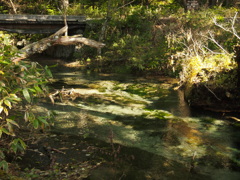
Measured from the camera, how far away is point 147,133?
22.0 feet

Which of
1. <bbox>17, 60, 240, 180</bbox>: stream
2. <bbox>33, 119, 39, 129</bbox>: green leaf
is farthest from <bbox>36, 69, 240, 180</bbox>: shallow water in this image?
<bbox>33, 119, 39, 129</bbox>: green leaf

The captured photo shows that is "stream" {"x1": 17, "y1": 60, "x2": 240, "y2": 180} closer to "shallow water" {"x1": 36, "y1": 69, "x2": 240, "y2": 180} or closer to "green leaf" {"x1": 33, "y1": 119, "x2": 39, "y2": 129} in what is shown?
"shallow water" {"x1": 36, "y1": 69, "x2": 240, "y2": 180}

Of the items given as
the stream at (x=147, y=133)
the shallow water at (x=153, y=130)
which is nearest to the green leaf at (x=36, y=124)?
the shallow water at (x=153, y=130)

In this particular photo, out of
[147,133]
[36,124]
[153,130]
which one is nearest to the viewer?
[36,124]

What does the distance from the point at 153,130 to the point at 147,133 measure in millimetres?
257

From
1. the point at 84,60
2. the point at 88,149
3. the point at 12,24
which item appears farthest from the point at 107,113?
the point at 12,24

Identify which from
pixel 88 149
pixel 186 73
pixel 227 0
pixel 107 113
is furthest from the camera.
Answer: pixel 227 0

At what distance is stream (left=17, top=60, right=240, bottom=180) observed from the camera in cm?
498

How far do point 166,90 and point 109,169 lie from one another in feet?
21.3

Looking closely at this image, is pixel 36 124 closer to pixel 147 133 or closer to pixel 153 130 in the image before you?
pixel 147 133

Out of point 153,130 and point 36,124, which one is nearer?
point 36,124

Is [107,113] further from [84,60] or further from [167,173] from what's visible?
[84,60]

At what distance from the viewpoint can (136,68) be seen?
A: 14.5m

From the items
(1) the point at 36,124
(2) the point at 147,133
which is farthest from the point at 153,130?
(1) the point at 36,124
